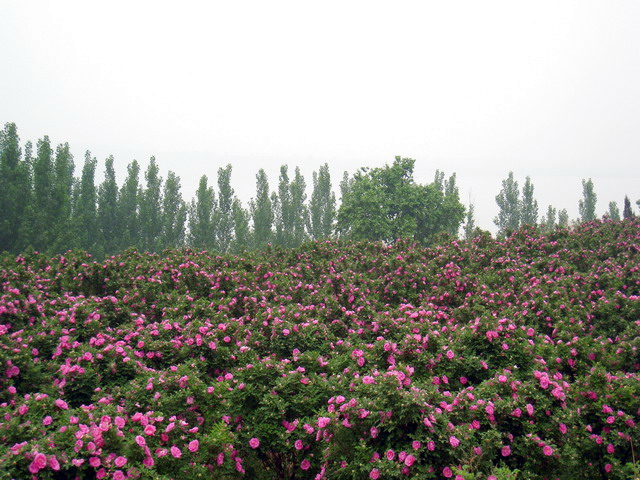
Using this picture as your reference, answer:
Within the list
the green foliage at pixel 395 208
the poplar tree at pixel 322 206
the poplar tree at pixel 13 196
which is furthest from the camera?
the poplar tree at pixel 322 206

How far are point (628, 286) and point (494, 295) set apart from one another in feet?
10.4

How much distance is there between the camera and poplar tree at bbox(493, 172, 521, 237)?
5069cm

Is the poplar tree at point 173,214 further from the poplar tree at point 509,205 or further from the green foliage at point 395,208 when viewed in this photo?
the poplar tree at point 509,205

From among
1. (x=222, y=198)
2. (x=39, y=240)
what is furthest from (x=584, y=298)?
(x=222, y=198)

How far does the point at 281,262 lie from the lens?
13.5 meters

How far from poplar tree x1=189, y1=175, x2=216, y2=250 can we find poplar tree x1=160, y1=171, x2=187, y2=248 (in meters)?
0.85

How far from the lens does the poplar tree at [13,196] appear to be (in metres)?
26.1

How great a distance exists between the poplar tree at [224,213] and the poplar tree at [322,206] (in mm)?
8426

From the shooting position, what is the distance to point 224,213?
128ft

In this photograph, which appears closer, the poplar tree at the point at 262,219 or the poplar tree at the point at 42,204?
the poplar tree at the point at 42,204

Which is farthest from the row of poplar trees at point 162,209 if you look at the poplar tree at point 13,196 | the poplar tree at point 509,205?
the poplar tree at point 509,205

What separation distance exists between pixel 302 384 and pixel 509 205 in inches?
2031

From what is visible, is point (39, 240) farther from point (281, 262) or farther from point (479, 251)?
point (479, 251)

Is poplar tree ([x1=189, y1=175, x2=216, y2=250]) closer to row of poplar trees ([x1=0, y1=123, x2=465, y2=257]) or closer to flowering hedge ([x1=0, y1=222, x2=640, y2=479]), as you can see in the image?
row of poplar trees ([x1=0, y1=123, x2=465, y2=257])
